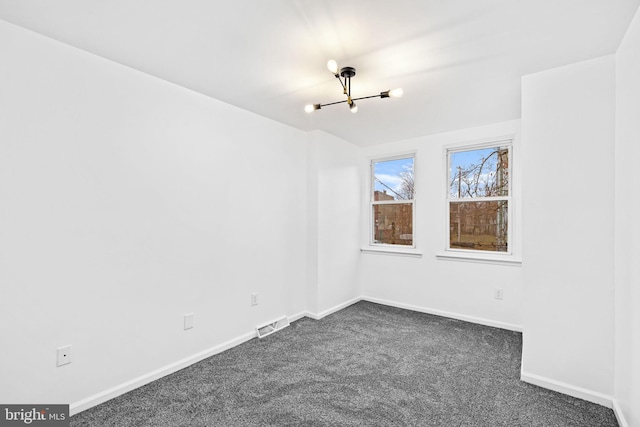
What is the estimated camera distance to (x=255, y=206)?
3293mm

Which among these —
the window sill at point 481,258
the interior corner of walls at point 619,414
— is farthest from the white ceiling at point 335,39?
the interior corner of walls at point 619,414

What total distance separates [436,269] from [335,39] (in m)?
3.11

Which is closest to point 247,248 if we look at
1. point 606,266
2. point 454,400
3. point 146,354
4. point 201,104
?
point 146,354

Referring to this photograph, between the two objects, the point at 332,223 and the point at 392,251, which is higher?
the point at 332,223

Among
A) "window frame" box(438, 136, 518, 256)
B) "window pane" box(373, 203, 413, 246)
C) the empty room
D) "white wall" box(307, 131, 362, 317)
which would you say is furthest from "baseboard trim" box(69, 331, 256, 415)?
"window frame" box(438, 136, 518, 256)

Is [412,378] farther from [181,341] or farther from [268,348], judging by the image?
[181,341]

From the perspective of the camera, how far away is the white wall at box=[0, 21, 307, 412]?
184cm

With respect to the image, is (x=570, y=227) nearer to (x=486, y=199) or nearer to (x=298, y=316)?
(x=486, y=199)

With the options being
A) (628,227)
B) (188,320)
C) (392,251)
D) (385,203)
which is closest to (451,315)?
(392,251)

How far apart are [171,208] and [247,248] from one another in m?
0.89

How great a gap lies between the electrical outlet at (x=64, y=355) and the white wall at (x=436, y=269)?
352cm

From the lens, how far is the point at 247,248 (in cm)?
320

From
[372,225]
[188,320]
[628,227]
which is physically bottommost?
[188,320]

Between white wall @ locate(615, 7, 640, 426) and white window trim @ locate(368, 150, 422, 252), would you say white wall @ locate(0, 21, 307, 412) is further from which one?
white wall @ locate(615, 7, 640, 426)
